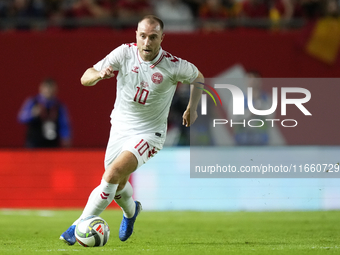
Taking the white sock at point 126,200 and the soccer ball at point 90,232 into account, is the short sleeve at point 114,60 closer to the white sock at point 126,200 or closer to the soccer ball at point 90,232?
the white sock at point 126,200

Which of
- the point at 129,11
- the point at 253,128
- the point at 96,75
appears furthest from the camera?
the point at 129,11

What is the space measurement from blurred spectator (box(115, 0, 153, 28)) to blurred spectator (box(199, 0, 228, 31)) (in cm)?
131

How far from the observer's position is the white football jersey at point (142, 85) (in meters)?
6.39

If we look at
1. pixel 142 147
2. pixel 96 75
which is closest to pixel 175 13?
pixel 142 147

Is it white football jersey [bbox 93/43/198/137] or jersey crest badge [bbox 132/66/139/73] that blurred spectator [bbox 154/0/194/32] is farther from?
jersey crest badge [bbox 132/66/139/73]

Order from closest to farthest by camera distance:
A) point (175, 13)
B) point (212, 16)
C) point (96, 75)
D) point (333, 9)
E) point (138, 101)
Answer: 1. point (96, 75)
2. point (138, 101)
3. point (333, 9)
4. point (212, 16)
5. point (175, 13)

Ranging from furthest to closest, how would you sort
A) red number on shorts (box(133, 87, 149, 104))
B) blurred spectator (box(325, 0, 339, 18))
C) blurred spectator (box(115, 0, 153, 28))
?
1. blurred spectator (box(115, 0, 153, 28))
2. blurred spectator (box(325, 0, 339, 18))
3. red number on shorts (box(133, 87, 149, 104))

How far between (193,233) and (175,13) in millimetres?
6976

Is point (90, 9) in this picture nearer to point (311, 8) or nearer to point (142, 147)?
point (311, 8)

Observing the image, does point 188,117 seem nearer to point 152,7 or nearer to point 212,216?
point 212,216

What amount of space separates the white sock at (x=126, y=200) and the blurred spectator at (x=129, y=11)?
274 inches

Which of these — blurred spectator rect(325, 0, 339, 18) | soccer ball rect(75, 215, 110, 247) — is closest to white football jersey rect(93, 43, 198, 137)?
soccer ball rect(75, 215, 110, 247)

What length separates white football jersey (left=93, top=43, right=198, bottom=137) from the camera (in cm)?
639

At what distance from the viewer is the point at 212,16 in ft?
44.3
